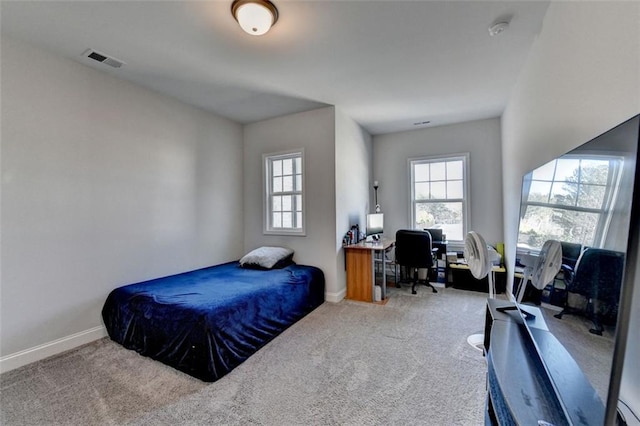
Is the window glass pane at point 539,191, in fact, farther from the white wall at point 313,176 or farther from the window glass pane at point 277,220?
the window glass pane at point 277,220

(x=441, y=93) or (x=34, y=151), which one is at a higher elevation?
(x=441, y=93)

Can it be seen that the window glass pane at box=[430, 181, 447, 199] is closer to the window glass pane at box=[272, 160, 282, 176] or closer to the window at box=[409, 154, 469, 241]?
the window at box=[409, 154, 469, 241]

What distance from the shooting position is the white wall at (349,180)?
3678 mm

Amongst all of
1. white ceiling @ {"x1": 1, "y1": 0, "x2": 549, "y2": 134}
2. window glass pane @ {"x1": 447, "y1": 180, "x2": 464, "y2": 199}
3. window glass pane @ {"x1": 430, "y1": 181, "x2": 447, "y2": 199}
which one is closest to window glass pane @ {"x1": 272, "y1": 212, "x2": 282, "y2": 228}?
white ceiling @ {"x1": 1, "y1": 0, "x2": 549, "y2": 134}

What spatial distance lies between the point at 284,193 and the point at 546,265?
130 inches

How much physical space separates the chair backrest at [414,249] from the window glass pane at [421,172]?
56.7 inches

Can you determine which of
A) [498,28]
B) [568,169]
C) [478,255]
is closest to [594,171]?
[568,169]

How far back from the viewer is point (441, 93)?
331cm

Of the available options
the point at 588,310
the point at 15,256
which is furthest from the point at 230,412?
the point at 15,256

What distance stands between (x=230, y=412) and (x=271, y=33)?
108 inches

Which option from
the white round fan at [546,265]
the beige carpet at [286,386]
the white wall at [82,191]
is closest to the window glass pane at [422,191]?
the beige carpet at [286,386]

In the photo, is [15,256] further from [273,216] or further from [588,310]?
[588,310]

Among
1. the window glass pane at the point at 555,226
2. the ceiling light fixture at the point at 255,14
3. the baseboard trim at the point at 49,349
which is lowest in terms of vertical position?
the baseboard trim at the point at 49,349

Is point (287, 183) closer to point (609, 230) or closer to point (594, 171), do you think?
point (594, 171)
